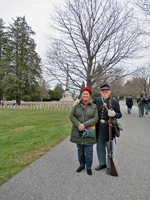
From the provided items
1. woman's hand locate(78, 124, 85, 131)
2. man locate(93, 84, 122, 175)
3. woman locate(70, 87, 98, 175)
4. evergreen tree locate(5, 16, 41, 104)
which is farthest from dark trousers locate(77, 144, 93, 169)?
evergreen tree locate(5, 16, 41, 104)

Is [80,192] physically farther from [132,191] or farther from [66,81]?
[66,81]

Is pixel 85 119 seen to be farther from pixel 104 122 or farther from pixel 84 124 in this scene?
pixel 104 122

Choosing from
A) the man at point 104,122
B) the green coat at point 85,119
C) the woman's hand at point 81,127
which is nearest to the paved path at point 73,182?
the man at point 104,122

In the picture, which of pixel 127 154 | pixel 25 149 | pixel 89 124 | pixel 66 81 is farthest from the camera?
pixel 66 81

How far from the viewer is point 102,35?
706 cm

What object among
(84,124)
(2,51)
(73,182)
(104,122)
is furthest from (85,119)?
(2,51)

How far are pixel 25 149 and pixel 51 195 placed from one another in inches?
84.6

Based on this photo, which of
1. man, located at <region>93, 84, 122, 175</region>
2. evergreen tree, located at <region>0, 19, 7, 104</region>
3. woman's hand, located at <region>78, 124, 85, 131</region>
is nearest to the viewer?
woman's hand, located at <region>78, 124, 85, 131</region>

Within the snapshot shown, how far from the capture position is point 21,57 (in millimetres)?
25688

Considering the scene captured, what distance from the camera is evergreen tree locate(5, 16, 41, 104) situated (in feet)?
83.3

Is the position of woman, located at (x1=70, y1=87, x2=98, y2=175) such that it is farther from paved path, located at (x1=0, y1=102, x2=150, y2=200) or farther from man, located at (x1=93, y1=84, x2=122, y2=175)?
paved path, located at (x1=0, y1=102, x2=150, y2=200)

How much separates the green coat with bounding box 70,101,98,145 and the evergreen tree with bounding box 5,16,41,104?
80.5 ft

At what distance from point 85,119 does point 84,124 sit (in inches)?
5.3

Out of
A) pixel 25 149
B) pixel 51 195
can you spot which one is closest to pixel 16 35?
pixel 25 149
